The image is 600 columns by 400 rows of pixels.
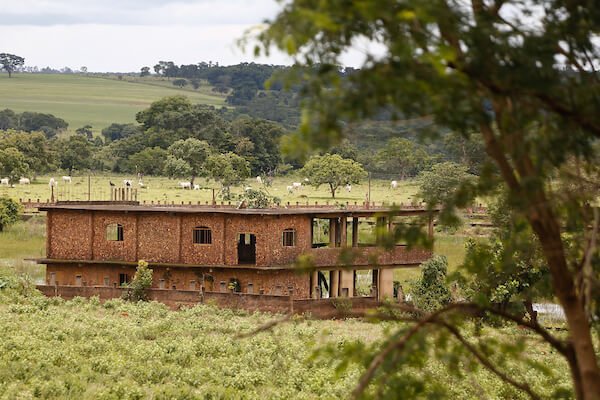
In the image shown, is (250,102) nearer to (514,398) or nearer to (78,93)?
(78,93)

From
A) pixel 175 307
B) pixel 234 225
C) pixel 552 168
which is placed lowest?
pixel 175 307

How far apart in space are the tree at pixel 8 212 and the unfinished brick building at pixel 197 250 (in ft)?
50.8

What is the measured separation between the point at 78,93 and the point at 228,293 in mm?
151866

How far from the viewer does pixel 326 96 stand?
21.8 ft

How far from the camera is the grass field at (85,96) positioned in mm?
149250

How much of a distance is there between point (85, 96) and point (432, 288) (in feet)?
489

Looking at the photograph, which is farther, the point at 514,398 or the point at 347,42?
the point at 514,398

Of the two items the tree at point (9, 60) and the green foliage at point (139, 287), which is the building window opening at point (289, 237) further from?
the tree at point (9, 60)

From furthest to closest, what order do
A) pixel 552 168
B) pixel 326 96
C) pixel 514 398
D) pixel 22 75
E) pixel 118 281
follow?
pixel 22 75 < pixel 118 281 < pixel 514 398 < pixel 552 168 < pixel 326 96

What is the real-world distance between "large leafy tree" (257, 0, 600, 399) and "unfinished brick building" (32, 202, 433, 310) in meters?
22.0

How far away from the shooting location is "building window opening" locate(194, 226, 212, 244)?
3088 cm

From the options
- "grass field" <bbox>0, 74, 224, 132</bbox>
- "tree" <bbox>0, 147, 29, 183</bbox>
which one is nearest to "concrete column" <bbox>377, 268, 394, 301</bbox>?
"tree" <bbox>0, 147, 29, 183</bbox>

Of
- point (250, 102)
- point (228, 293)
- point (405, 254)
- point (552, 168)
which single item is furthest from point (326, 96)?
point (250, 102)

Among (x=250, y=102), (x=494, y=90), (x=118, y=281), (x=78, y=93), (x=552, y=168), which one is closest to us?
(x=494, y=90)
